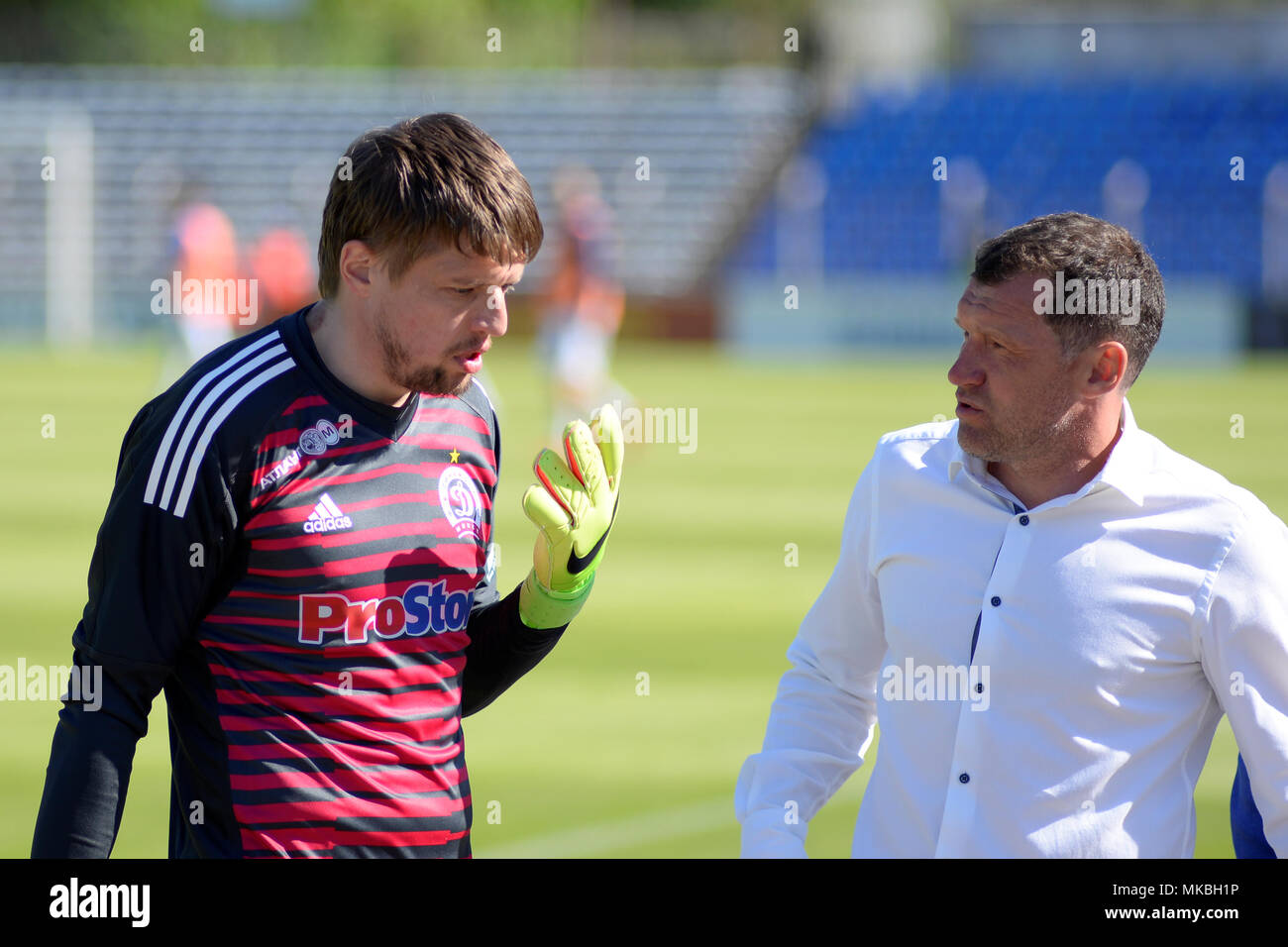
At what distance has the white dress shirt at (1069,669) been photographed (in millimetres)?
2926

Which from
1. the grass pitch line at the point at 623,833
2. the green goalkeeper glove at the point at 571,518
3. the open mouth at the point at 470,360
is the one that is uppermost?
the open mouth at the point at 470,360

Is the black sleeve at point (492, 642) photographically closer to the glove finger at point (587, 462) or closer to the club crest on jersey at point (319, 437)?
the glove finger at point (587, 462)

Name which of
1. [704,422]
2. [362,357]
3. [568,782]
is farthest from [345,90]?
[362,357]

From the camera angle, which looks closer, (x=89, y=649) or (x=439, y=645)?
(x=89, y=649)

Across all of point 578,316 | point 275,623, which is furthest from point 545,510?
point 578,316

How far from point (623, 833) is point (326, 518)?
3.39 metres

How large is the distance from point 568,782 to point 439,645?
378 centimetres

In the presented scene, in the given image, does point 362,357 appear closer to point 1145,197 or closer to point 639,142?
point 1145,197

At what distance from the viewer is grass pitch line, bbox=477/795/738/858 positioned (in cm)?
584

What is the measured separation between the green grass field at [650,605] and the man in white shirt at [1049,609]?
2879 millimetres

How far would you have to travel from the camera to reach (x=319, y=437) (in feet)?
10.1

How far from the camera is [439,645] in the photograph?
10.4 feet

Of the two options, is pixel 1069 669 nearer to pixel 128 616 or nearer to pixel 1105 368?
pixel 1105 368

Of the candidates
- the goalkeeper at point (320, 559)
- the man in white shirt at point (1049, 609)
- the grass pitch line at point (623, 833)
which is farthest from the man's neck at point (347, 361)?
the grass pitch line at point (623, 833)
